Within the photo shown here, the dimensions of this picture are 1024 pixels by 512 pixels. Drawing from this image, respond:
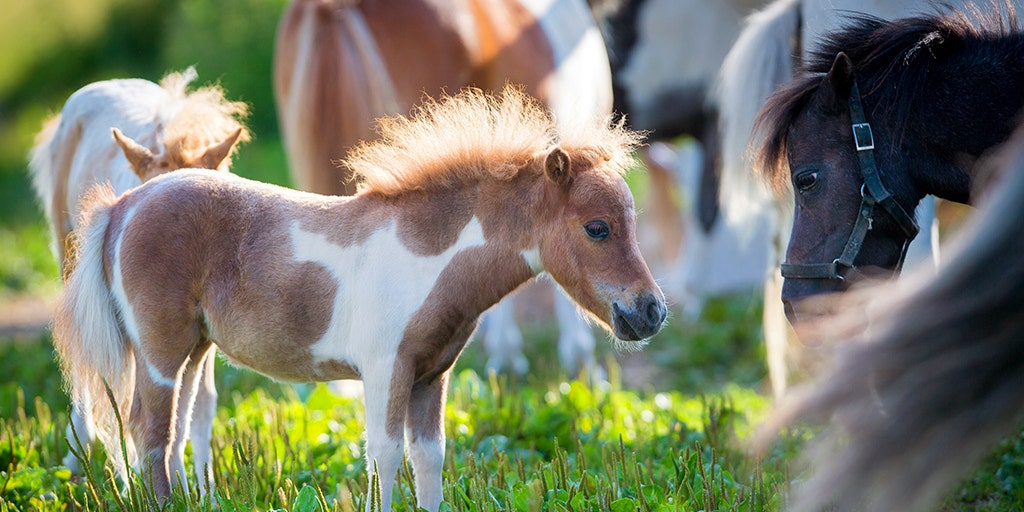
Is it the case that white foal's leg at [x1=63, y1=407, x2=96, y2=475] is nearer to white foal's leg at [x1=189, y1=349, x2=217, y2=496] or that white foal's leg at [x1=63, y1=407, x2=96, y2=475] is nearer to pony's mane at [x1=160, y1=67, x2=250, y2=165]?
white foal's leg at [x1=189, y1=349, x2=217, y2=496]

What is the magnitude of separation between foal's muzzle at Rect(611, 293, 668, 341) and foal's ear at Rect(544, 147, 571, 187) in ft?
1.39

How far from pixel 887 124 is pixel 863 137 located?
0.10 m

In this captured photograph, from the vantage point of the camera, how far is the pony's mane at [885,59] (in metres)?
3.39

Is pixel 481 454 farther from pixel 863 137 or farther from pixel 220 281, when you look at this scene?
pixel 863 137

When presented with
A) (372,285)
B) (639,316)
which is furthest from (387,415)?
(639,316)

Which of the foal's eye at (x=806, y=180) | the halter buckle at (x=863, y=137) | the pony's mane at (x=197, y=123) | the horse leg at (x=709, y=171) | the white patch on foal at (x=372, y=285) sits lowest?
the white patch on foal at (x=372, y=285)

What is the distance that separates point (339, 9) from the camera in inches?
224

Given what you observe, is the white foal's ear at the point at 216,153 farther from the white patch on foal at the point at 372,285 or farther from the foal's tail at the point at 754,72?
the foal's tail at the point at 754,72

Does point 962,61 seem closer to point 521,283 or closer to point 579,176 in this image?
point 579,176

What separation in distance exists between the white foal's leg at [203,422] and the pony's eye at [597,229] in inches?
63.7

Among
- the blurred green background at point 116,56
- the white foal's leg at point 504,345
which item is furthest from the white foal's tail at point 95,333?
the blurred green background at point 116,56

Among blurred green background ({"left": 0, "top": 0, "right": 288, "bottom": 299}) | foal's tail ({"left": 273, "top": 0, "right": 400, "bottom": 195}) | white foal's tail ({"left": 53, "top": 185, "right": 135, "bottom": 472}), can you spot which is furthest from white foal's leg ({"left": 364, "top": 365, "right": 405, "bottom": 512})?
blurred green background ({"left": 0, "top": 0, "right": 288, "bottom": 299})

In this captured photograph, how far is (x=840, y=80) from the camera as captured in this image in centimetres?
347

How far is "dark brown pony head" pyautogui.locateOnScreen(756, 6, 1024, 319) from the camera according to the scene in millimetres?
3338
